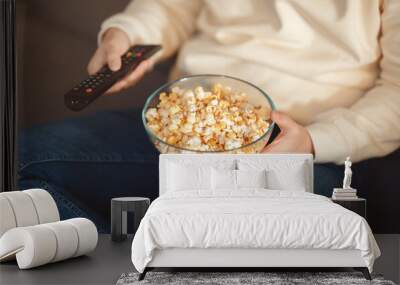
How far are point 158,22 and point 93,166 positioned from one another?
1.42 metres

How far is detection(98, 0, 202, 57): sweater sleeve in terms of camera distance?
21.7ft

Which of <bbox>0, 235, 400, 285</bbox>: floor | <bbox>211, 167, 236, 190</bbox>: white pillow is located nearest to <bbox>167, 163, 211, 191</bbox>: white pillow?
<bbox>211, 167, 236, 190</bbox>: white pillow

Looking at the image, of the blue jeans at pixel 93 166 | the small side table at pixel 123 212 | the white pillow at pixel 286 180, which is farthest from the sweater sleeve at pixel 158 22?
the white pillow at pixel 286 180

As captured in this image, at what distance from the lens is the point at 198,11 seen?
21.6 ft

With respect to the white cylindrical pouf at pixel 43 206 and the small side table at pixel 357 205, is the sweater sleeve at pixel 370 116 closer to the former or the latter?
the small side table at pixel 357 205

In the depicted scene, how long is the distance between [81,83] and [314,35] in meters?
2.13

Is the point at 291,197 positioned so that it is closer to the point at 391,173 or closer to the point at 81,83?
the point at 391,173

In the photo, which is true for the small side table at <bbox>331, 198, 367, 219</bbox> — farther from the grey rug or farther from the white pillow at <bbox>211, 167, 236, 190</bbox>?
the grey rug

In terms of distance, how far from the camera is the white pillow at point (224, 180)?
232 inches

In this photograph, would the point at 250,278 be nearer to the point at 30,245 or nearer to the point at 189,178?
the point at 30,245

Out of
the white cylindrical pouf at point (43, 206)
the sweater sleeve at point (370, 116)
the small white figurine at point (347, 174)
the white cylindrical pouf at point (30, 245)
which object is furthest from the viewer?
the sweater sleeve at point (370, 116)

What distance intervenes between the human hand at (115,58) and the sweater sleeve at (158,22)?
0.20ft

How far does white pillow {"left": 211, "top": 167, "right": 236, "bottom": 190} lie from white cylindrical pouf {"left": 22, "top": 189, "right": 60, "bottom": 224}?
A: 1281mm

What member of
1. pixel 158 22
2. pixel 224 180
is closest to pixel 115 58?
pixel 158 22
